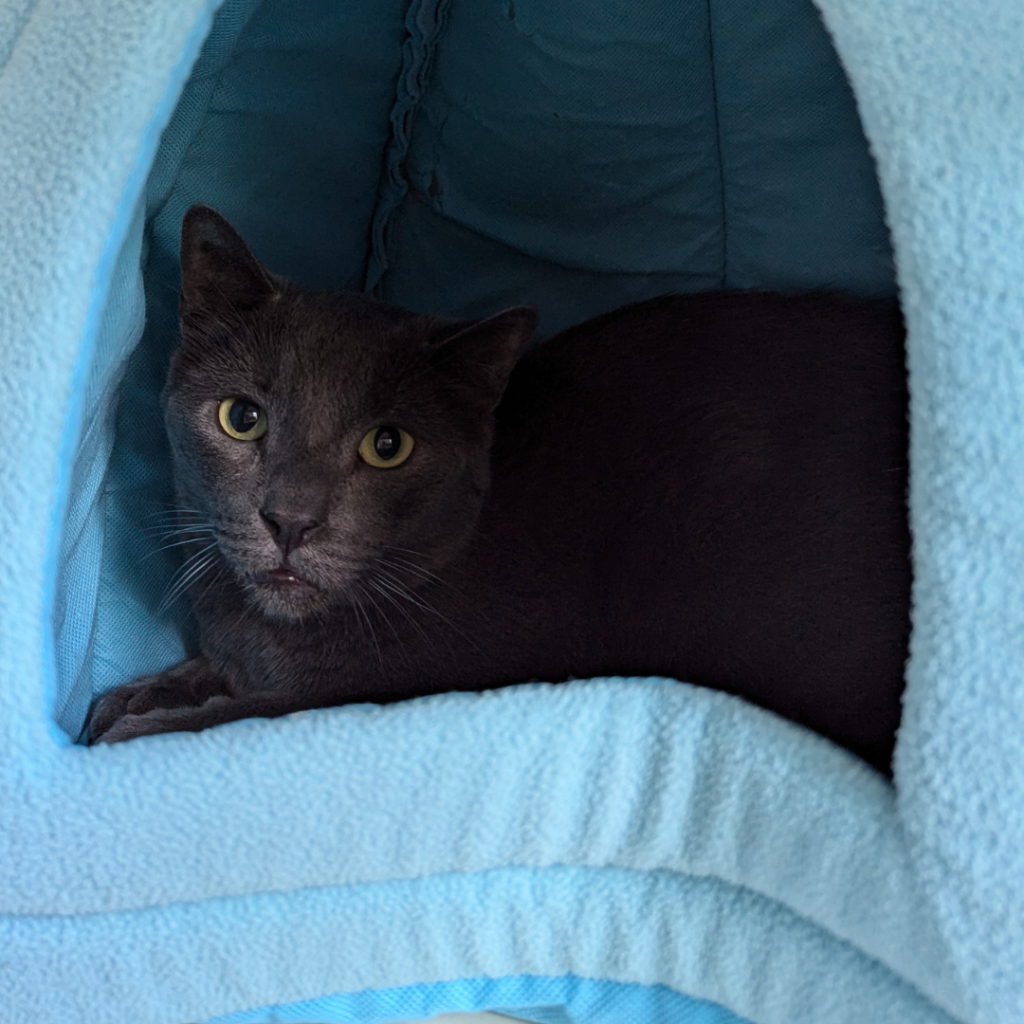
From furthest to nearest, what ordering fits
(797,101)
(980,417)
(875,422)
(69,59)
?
(797,101)
(875,422)
(69,59)
(980,417)

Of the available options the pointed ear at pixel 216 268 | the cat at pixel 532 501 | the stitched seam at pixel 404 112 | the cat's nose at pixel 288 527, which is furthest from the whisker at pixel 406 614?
the stitched seam at pixel 404 112

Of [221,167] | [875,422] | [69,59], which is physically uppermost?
[69,59]

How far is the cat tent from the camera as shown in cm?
76

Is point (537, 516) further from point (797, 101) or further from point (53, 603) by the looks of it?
point (797, 101)

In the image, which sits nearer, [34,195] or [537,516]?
[34,195]

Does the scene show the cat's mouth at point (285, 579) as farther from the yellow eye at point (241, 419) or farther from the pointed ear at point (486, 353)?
the pointed ear at point (486, 353)

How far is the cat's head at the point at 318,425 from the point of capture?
0.96 metres

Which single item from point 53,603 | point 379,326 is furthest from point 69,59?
point 53,603

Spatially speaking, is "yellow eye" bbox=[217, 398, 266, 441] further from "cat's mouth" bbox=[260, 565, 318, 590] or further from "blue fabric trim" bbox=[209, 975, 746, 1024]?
"blue fabric trim" bbox=[209, 975, 746, 1024]

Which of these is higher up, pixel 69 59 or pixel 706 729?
pixel 69 59

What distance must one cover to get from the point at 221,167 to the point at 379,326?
1.26ft

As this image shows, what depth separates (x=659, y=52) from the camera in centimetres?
123

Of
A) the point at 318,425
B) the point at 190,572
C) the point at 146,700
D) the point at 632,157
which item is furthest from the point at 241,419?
the point at 632,157

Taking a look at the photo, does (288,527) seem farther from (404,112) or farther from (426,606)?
(404,112)
